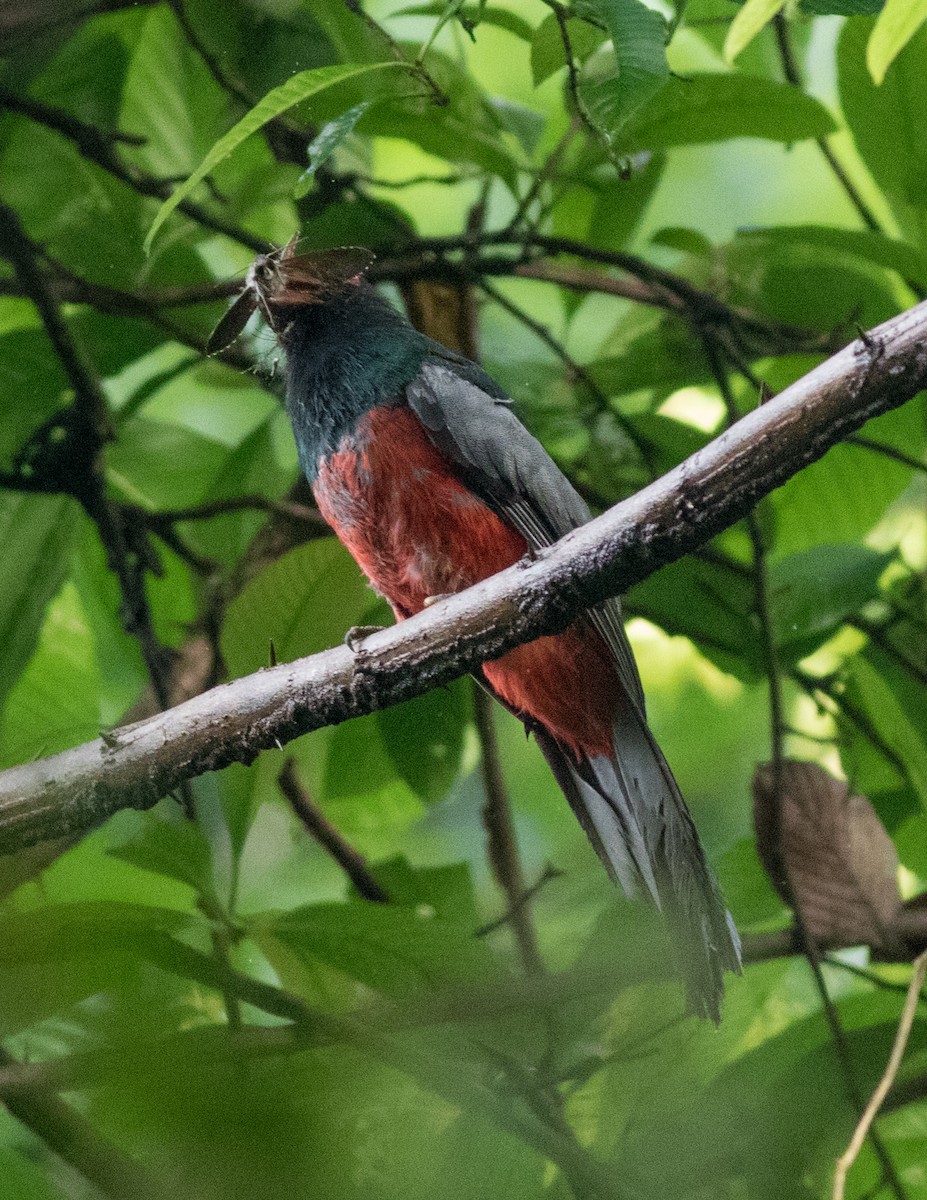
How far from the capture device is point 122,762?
4.11ft

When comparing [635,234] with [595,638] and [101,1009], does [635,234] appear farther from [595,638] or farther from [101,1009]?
[101,1009]

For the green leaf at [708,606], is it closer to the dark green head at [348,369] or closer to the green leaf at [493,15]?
the dark green head at [348,369]

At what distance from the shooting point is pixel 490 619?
1184 millimetres

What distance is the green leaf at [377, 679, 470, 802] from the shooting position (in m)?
2.00

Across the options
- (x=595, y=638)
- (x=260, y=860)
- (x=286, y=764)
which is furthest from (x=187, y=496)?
(x=595, y=638)

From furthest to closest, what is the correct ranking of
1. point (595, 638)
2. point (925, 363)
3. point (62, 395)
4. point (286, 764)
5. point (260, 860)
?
point (62, 395) < point (286, 764) < point (260, 860) < point (595, 638) < point (925, 363)

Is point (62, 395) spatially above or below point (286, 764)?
above

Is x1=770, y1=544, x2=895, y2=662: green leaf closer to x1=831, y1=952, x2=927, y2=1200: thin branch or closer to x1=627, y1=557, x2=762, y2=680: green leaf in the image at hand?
x1=627, y1=557, x2=762, y2=680: green leaf

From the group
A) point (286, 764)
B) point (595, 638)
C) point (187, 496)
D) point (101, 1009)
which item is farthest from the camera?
point (187, 496)

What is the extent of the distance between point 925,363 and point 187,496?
1508 mm

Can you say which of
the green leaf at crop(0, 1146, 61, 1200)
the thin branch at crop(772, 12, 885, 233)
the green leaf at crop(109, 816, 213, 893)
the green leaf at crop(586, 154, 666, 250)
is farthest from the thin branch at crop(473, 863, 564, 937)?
the thin branch at crop(772, 12, 885, 233)

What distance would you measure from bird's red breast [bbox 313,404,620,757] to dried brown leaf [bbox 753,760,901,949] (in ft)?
0.98

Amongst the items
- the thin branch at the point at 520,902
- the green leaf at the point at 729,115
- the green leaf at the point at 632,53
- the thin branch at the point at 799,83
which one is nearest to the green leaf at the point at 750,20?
the green leaf at the point at 632,53

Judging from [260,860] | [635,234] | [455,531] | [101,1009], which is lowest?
[101,1009]
